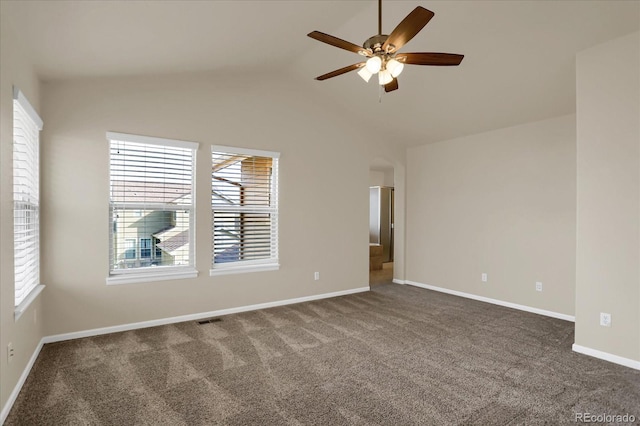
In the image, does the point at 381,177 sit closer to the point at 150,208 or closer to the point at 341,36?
the point at 341,36

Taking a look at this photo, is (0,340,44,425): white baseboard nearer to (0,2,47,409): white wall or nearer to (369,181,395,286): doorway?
(0,2,47,409): white wall

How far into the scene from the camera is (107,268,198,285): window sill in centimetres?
374

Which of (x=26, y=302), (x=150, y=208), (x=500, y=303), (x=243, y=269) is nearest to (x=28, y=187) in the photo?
(x=26, y=302)

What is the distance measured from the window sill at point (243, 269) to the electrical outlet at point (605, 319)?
375cm

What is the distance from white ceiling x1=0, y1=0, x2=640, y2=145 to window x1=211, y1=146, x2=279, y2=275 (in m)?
1.20

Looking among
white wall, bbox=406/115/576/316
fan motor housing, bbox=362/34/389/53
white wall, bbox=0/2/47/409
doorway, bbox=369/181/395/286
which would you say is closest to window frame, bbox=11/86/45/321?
white wall, bbox=0/2/47/409

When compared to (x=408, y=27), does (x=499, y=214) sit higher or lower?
lower

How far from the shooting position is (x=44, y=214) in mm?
3377

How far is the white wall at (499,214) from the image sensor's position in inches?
176

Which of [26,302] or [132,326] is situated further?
[132,326]

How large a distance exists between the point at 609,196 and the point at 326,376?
308 centimetres

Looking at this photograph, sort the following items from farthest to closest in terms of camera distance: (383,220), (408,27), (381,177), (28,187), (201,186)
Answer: (381,177) → (383,220) → (201,186) → (28,187) → (408,27)

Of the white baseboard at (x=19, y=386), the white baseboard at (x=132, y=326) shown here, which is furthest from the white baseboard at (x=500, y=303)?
the white baseboard at (x=19, y=386)

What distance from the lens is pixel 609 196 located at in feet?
10.2
